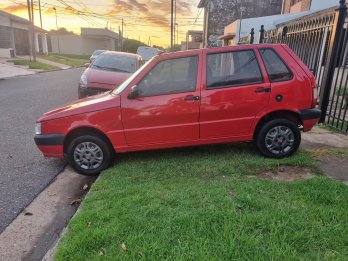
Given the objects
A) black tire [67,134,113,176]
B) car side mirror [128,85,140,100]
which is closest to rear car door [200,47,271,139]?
car side mirror [128,85,140,100]

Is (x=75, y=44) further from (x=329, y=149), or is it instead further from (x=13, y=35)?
(x=329, y=149)

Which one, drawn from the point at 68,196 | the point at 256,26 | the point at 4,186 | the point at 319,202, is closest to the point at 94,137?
the point at 68,196

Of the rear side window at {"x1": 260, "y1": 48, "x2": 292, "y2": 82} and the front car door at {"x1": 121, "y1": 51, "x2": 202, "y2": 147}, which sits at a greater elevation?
the rear side window at {"x1": 260, "y1": 48, "x2": 292, "y2": 82}

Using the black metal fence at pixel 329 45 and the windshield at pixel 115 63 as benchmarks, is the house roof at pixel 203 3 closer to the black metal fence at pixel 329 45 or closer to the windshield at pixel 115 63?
the windshield at pixel 115 63

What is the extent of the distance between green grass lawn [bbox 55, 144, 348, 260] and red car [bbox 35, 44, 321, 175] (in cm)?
50

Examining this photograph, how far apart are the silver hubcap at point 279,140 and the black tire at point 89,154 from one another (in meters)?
2.48

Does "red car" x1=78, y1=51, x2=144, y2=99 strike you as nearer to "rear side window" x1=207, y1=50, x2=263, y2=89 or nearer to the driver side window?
the driver side window

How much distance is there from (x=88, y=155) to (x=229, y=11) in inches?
1150

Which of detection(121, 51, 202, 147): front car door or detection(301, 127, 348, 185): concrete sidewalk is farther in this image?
detection(121, 51, 202, 147): front car door

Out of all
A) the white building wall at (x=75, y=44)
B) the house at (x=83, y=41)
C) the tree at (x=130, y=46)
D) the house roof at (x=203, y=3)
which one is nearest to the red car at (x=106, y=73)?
the house roof at (x=203, y=3)

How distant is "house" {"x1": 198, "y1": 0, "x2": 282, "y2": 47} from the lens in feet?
96.4

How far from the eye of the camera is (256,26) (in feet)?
60.8

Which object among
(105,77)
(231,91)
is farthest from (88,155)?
(105,77)

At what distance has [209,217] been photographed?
306 centimetres
